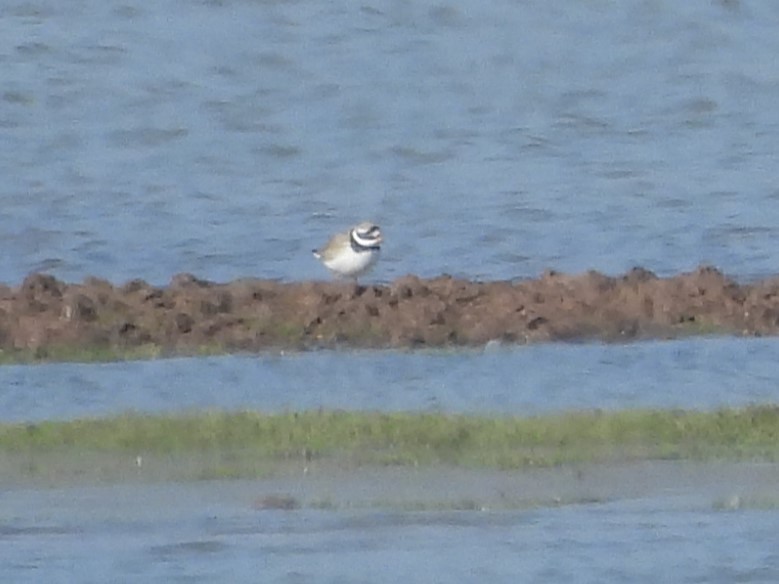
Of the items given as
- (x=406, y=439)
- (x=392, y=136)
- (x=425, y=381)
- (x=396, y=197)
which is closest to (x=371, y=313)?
(x=425, y=381)

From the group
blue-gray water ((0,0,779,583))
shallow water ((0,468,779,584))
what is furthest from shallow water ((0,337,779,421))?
shallow water ((0,468,779,584))

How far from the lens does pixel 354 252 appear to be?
70.0ft

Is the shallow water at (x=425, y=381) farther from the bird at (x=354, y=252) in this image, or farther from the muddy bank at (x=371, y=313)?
the bird at (x=354, y=252)

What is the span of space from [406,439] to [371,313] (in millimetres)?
5021

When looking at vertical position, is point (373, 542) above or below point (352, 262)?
below

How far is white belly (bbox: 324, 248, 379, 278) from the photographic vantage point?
21234 millimetres

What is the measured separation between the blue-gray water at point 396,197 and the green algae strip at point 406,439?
3.14ft

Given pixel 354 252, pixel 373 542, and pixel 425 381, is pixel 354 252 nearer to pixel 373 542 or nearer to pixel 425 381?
pixel 425 381

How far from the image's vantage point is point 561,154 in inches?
1260

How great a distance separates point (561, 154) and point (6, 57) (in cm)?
846

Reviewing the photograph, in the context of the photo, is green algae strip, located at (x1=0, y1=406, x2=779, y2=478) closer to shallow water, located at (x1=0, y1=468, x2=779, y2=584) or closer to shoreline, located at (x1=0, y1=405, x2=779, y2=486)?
shoreline, located at (x1=0, y1=405, x2=779, y2=486)

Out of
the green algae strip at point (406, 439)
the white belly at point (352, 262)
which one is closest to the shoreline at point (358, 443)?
the green algae strip at point (406, 439)

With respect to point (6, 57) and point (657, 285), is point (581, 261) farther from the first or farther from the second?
point (6, 57)

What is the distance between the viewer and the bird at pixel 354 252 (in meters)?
21.2
